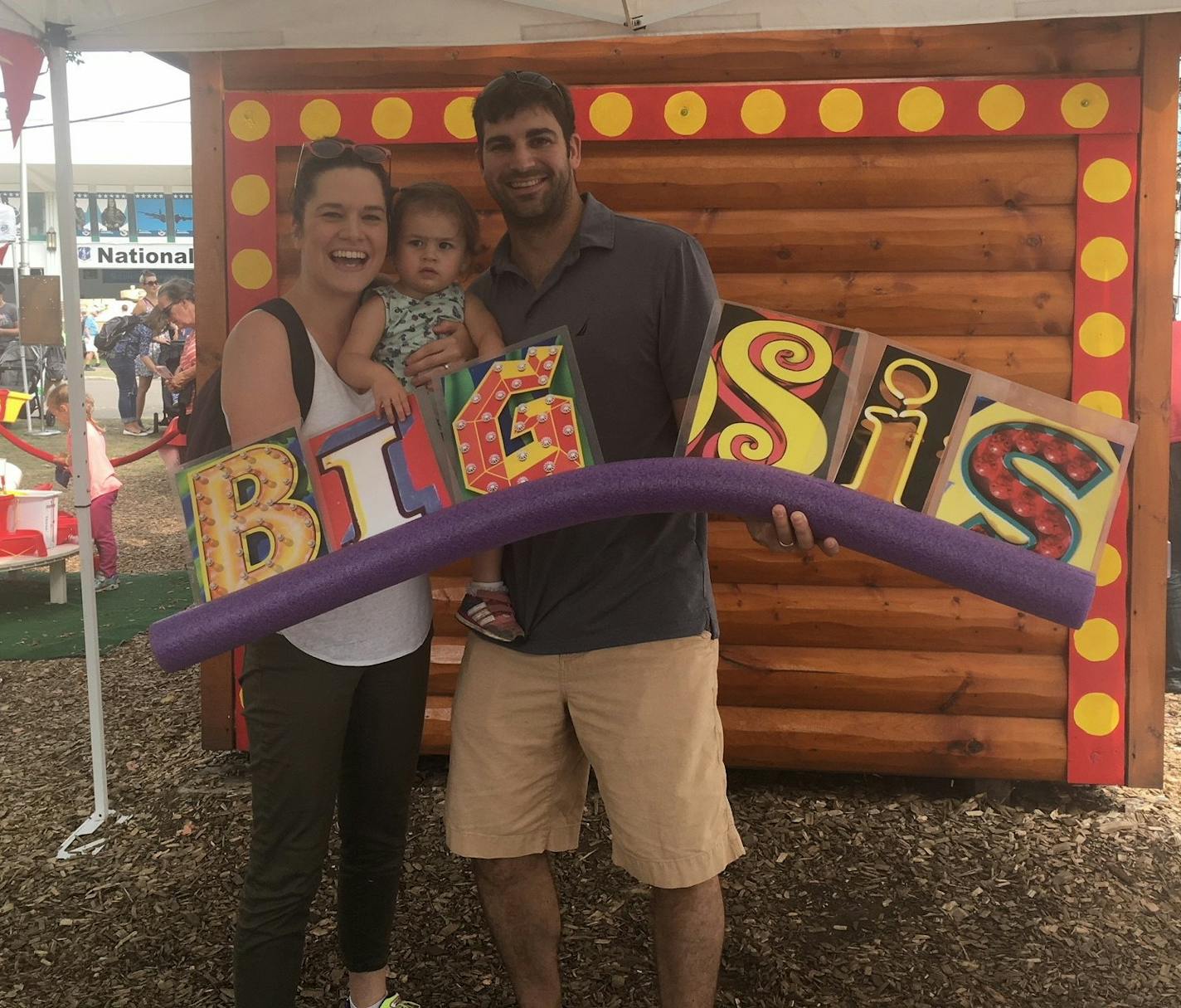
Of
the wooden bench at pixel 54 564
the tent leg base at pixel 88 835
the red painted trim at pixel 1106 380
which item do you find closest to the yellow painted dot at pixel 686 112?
the red painted trim at pixel 1106 380

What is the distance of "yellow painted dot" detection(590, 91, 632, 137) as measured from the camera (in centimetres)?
301

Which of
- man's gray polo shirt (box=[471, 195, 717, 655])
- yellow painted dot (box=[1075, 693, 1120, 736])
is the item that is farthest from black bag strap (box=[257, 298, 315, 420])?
yellow painted dot (box=[1075, 693, 1120, 736])

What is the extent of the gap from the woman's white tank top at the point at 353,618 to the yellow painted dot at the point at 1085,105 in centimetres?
244

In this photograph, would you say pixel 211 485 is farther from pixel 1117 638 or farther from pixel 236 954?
pixel 1117 638

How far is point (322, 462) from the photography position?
1.55 metres

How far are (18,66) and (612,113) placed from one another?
5.25ft

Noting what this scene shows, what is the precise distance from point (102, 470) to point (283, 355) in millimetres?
4689

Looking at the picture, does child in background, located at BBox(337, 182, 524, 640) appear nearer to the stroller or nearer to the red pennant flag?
the red pennant flag

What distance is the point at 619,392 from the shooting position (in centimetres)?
169

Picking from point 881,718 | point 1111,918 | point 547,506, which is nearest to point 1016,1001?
point 1111,918

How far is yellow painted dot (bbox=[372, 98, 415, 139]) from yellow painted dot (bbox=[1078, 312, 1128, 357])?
7.15 ft

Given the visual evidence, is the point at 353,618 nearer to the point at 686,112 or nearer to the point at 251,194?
the point at 251,194

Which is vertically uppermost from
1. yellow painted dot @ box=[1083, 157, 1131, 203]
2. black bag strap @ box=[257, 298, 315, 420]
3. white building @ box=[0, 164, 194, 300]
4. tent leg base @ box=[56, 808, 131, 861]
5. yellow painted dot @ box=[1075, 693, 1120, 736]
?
white building @ box=[0, 164, 194, 300]

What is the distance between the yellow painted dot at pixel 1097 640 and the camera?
3.12 m
